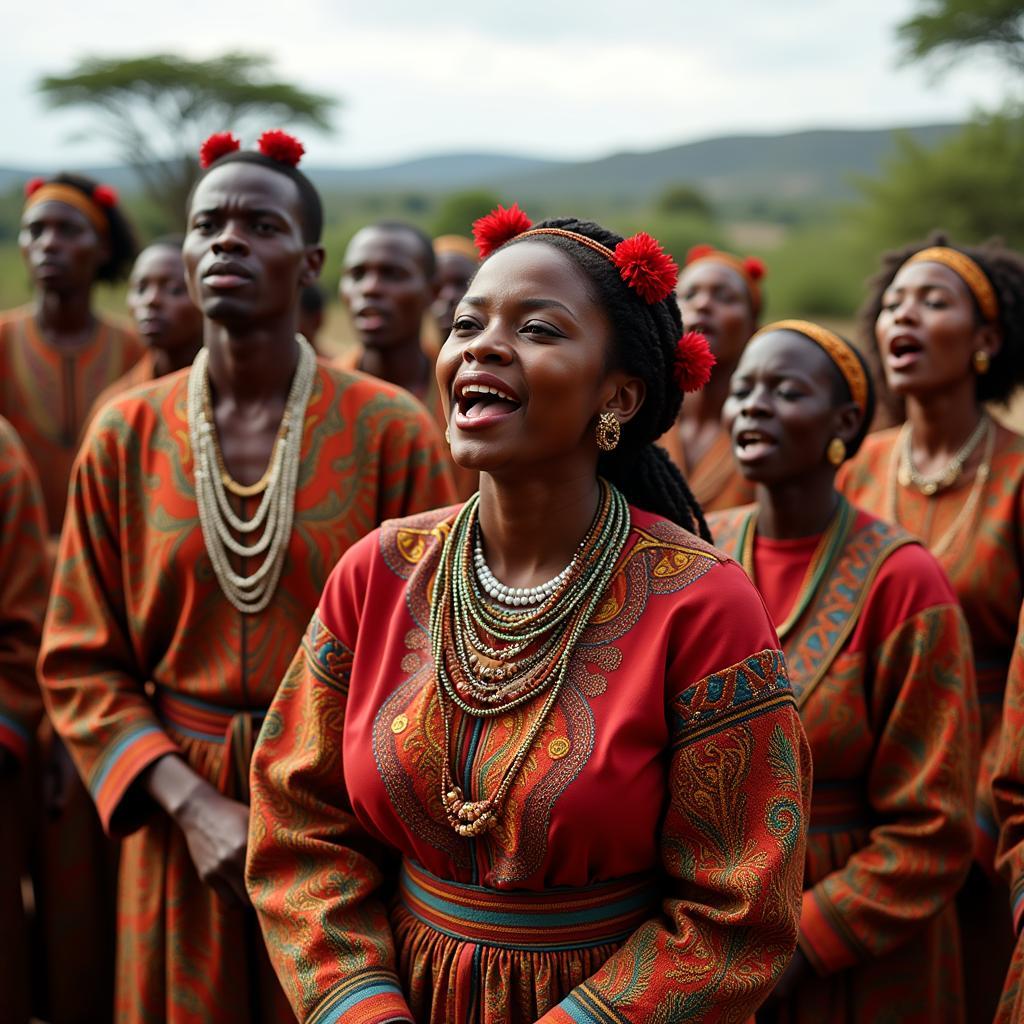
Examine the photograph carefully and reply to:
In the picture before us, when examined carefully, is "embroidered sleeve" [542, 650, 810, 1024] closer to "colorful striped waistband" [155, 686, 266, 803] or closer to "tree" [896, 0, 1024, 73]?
"colorful striped waistband" [155, 686, 266, 803]

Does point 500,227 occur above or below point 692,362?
above

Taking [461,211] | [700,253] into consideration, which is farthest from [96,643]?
[461,211]

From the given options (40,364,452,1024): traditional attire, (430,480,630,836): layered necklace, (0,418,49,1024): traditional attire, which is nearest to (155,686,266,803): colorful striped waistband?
(40,364,452,1024): traditional attire

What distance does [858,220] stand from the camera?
28.9m

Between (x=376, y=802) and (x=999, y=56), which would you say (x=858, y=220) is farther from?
(x=376, y=802)

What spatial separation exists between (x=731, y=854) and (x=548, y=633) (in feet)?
1.59

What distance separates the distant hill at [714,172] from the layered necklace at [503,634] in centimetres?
7262

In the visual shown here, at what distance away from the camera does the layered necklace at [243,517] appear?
126 inches

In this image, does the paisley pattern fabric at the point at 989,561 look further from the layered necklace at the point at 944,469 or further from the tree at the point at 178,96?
the tree at the point at 178,96

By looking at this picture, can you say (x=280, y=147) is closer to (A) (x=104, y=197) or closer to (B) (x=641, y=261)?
(B) (x=641, y=261)

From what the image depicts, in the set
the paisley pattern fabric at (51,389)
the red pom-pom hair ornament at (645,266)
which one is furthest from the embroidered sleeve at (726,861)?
the paisley pattern fabric at (51,389)

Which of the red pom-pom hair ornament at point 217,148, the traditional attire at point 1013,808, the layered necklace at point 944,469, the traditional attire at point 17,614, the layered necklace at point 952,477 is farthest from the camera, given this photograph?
the layered necklace at point 944,469

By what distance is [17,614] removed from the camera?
3664mm

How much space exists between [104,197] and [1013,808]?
17.3 feet
